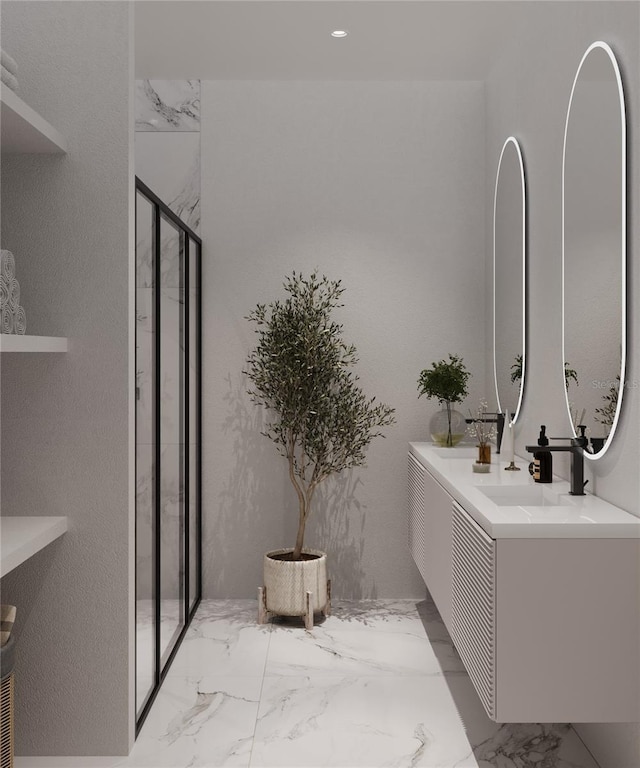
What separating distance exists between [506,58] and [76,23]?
2015 millimetres

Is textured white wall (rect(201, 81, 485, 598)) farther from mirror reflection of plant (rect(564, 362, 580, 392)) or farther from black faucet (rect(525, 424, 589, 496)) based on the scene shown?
black faucet (rect(525, 424, 589, 496))

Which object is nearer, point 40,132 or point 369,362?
point 40,132

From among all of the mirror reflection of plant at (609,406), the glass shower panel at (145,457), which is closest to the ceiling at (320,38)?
the glass shower panel at (145,457)

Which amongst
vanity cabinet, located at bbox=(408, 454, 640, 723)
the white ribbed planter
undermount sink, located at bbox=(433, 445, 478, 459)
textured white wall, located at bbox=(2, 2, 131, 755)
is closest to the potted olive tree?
the white ribbed planter

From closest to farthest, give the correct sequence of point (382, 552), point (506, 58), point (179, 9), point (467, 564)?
point (467, 564) → point (179, 9) → point (506, 58) → point (382, 552)

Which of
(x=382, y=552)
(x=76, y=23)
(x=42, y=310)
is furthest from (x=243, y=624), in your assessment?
(x=76, y=23)

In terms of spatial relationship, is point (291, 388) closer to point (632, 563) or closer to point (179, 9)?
point (179, 9)

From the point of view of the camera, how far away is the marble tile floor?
242 centimetres

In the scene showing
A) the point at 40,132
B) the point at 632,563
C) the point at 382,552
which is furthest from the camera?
the point at 382,552

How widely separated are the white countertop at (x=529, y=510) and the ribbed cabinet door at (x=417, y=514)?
37 centimetres

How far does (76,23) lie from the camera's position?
2.38m

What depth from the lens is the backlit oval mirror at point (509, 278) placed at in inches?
127

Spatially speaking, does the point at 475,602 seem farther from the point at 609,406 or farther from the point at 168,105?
the point at 168,105

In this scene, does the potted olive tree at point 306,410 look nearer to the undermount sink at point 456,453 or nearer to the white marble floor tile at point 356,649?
the white marble floor tile at point 356,649
